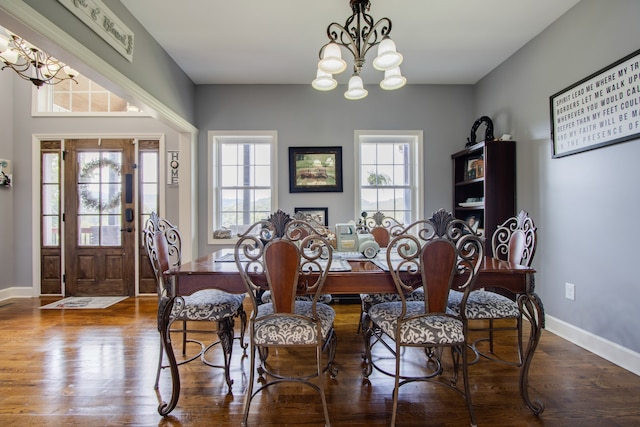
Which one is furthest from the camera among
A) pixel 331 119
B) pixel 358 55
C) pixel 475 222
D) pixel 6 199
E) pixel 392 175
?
pixel 392 175

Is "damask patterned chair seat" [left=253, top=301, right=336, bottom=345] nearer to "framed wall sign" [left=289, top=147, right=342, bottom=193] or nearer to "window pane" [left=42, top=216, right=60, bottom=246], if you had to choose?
"framed wall sign" [left=289, top=147, right=342, bottom=193]

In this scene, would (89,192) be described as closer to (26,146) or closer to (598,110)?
(26,146)

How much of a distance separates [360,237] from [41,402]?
2.19 m

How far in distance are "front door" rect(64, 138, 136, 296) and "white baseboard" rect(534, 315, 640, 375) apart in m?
4.81

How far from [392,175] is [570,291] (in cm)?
226

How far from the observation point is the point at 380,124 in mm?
3949

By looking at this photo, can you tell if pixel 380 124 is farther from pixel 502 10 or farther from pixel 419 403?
pixel 419 403

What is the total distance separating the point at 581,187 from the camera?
2.39m

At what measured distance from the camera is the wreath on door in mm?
3960

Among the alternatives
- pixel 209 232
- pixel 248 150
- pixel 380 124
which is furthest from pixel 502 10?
pixel 209 232

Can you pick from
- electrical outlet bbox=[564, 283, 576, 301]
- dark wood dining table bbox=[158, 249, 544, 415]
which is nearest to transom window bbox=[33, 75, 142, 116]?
dark wood dining table bbox=[158, 249, 544, 415]

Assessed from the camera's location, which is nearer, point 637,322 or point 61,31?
point 61,31

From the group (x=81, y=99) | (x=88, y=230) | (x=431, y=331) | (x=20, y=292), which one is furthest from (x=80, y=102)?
(x=431, y=331)

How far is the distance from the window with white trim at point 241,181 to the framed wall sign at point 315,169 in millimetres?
341
